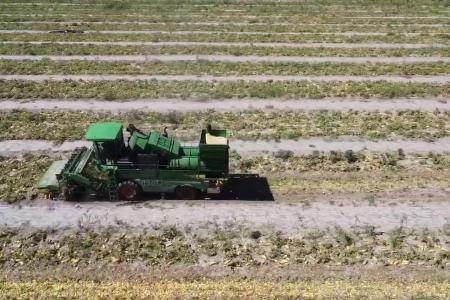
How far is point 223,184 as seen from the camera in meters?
17.9

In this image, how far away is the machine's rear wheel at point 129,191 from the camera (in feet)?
57.8

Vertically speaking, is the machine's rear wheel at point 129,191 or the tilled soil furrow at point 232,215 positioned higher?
the machine's rear wheel at point 129,191

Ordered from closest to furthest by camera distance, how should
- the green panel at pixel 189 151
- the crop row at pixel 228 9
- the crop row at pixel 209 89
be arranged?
the green panel at pixel 189 151
the crop row at pixel 209 89
the crop row at pixel 228 9

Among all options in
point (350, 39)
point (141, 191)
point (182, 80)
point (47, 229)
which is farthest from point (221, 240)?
point (350, 39)

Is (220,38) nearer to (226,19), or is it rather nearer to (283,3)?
(226,19)

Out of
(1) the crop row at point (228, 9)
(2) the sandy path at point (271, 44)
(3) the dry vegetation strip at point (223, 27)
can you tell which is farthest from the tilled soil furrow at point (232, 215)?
(1) the crop row at point (228, 9)

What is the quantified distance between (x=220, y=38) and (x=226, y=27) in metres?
4.28

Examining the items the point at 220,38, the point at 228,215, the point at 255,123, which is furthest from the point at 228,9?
the point at 228,215

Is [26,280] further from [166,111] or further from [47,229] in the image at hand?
[166,111]

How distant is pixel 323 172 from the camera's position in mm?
20391

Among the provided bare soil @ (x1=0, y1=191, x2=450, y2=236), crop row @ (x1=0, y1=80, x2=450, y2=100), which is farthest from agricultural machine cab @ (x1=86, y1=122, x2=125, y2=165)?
crop row @ (x1=0, y1=80, x2=450, y2=100)

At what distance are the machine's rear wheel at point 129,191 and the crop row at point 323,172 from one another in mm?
3170

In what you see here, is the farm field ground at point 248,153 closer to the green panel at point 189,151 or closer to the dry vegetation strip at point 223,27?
the dry vegetation strip at point 223,27

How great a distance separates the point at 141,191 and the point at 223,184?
9.10 ft
